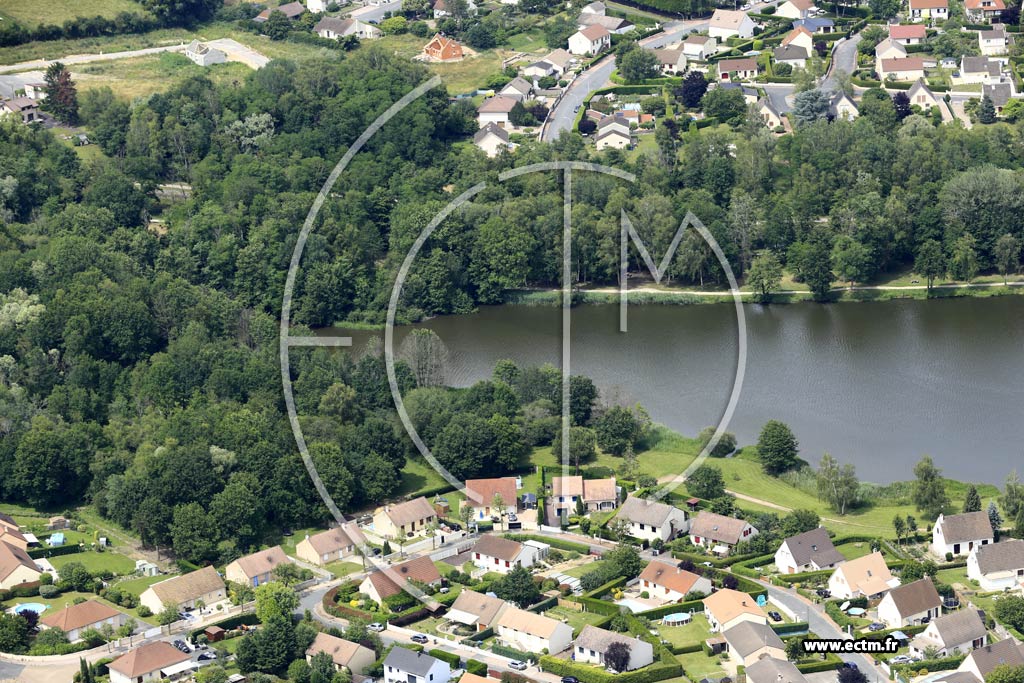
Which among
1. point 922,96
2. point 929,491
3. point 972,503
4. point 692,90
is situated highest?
point 692,90

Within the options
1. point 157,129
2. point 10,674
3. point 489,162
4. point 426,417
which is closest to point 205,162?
point 157,129

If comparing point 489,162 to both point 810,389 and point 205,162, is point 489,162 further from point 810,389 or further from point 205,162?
point 810,389

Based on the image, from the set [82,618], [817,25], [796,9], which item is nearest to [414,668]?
[82,618]

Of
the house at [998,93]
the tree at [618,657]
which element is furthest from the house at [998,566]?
the house at [998,93]

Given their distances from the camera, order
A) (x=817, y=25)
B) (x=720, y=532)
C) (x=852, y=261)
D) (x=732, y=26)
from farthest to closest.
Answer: (x=732, y=26), (x=817, y=25), (x=852, y=261), (x=720, y=532)

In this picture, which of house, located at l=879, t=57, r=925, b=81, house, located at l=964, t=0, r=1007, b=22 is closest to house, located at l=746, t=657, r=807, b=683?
house, located at l=879, t=57, r=925, b=81

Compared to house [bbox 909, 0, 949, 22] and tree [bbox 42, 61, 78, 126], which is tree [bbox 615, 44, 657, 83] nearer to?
house [bbox 909, 0, 949, 22]

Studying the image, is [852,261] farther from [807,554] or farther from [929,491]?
[807,554]
